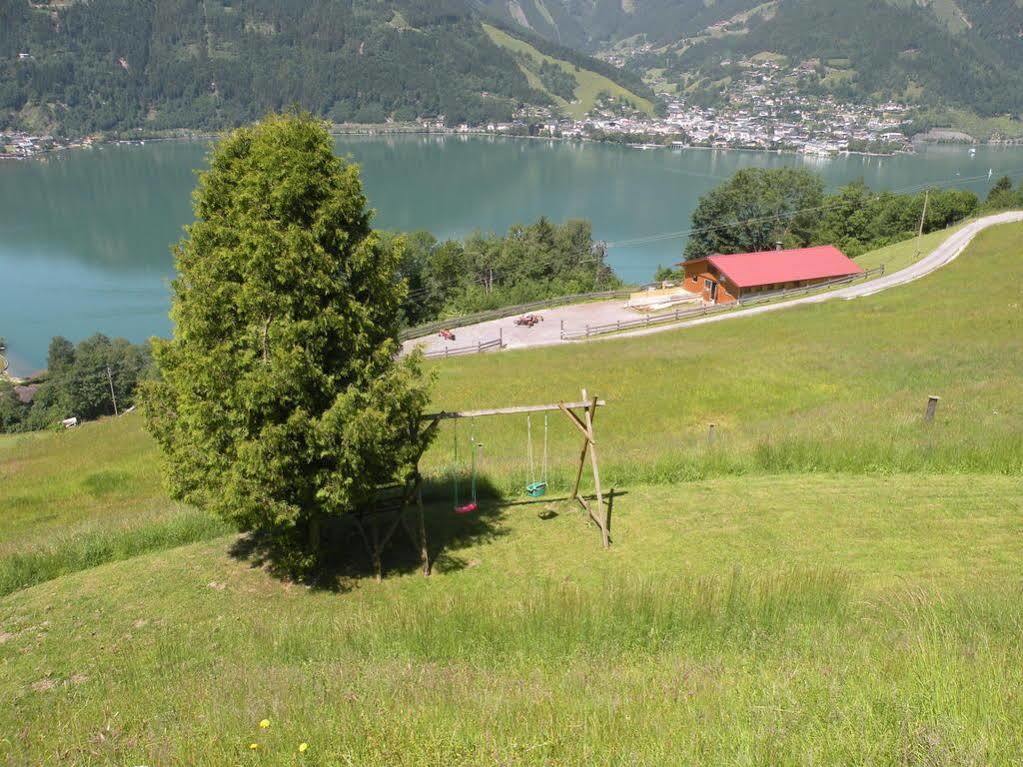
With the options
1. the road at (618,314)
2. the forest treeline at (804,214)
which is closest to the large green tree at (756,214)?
the forest treeline at (804,214)

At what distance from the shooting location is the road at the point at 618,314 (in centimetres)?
4534

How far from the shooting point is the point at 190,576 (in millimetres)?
11617

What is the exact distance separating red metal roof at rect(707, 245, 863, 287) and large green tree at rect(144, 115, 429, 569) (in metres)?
46.2

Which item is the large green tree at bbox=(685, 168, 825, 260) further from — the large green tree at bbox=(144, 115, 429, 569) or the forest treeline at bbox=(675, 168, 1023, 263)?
the large green tree at bbox=(144, 115, 429, 569)

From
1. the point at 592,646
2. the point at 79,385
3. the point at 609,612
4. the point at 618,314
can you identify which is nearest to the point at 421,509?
the point at 609,612

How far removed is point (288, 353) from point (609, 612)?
5.22 meters

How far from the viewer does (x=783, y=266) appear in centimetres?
5472

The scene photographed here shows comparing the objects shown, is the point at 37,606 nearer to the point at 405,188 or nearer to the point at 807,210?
the point at 807,210

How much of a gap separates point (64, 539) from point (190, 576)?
Answer: 3.14 meters

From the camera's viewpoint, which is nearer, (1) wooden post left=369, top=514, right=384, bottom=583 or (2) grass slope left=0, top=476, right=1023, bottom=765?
(2) grass slope left=0, top=476, right=1023, bottom=765

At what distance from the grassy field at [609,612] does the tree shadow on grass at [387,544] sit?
→ 106 millimetres

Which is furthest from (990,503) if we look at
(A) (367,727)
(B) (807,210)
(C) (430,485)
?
(B) (807,210)

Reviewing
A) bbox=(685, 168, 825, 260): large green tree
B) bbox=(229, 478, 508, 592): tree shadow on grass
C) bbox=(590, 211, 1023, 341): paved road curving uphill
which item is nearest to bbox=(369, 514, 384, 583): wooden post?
bbox=(229, 478, 508, 592): tree shadow on grass

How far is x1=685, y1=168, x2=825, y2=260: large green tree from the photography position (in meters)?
74.1
